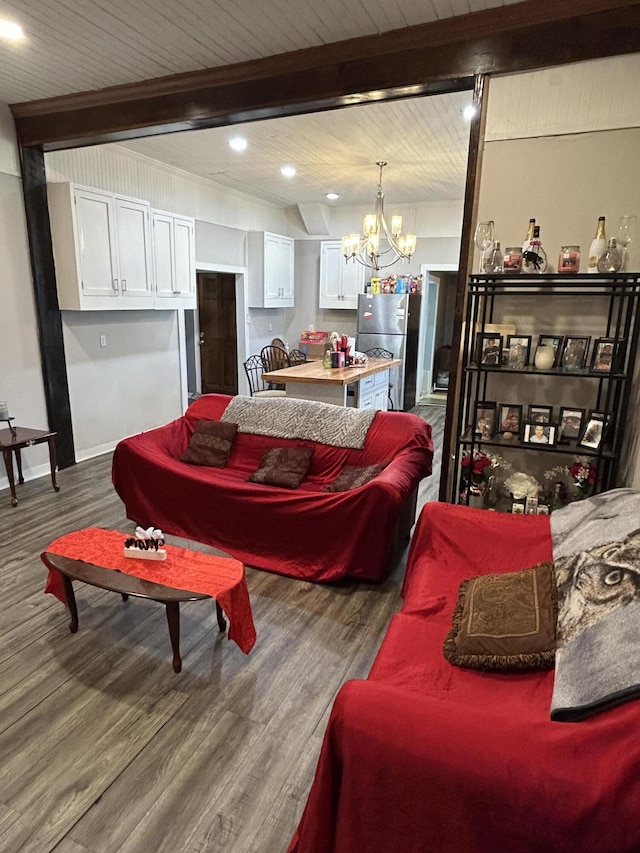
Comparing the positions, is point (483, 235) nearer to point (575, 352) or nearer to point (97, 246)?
point (575, 352)

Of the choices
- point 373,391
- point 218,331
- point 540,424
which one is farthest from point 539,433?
point 218,331

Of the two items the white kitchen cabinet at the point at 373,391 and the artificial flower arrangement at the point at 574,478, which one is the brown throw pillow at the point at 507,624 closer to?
the artificial flower arrangement at the point at 574,478

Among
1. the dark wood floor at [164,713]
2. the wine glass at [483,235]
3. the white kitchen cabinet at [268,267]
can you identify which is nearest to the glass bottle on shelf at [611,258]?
the wine glass at [483,235]

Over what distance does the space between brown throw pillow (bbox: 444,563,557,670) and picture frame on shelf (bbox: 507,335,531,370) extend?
109 centimetres

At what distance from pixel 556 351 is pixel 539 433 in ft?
Answer: 1.37

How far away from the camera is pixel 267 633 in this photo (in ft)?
8.13

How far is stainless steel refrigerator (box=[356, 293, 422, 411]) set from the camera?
709 centimetres

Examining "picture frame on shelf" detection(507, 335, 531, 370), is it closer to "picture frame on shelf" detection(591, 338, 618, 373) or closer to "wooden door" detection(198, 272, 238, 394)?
"picture frame on shelf" detection(591, 338, 618, 373)

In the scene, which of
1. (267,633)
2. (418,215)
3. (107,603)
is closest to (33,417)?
(107,603)

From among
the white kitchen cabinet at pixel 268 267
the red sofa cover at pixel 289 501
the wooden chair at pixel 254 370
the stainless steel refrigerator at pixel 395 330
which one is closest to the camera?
the red sofa cover at pixel 289 501

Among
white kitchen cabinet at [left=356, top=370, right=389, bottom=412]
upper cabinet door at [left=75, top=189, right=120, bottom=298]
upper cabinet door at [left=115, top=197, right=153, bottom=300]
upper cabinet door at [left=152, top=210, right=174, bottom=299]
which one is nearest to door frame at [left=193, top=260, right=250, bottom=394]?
upper cabinet door at [left=152, top=210, right=174, bottom=299]

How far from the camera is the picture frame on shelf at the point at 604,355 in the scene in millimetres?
2330

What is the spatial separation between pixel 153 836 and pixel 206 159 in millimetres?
5525

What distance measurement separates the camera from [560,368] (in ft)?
8.15
